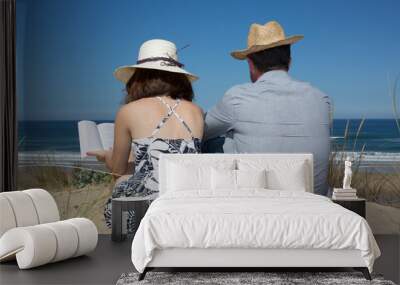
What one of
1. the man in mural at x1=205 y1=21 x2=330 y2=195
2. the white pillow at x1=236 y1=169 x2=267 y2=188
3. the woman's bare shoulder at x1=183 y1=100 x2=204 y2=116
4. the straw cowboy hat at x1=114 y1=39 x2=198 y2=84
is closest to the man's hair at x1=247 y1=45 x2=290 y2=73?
the man in mural at x1=205 y1=21 x2=330 y2=195

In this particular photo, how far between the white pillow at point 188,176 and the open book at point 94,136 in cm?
111

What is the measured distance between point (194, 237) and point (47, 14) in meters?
3.73

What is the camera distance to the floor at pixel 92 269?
5174 mm

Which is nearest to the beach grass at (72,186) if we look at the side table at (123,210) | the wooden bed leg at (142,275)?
the side table at (123,210)

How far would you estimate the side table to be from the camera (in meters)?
6.85

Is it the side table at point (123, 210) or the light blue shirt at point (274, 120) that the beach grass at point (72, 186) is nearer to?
the side table at point (123, 210)

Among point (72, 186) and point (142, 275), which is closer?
point (142, 275)

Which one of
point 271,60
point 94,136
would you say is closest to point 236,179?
point 271,60

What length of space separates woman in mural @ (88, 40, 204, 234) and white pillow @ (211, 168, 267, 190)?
0.55 metres

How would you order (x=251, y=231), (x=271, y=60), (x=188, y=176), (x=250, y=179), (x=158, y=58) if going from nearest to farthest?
(x=251, y=231), (x=250, y=179), (x=188, y=176), (x=158, y=58), (x=271, y=60)

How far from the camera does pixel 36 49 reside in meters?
7.76

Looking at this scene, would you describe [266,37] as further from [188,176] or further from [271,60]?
[188,176]

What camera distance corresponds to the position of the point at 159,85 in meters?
6.91

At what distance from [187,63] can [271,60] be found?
3.03 feet
